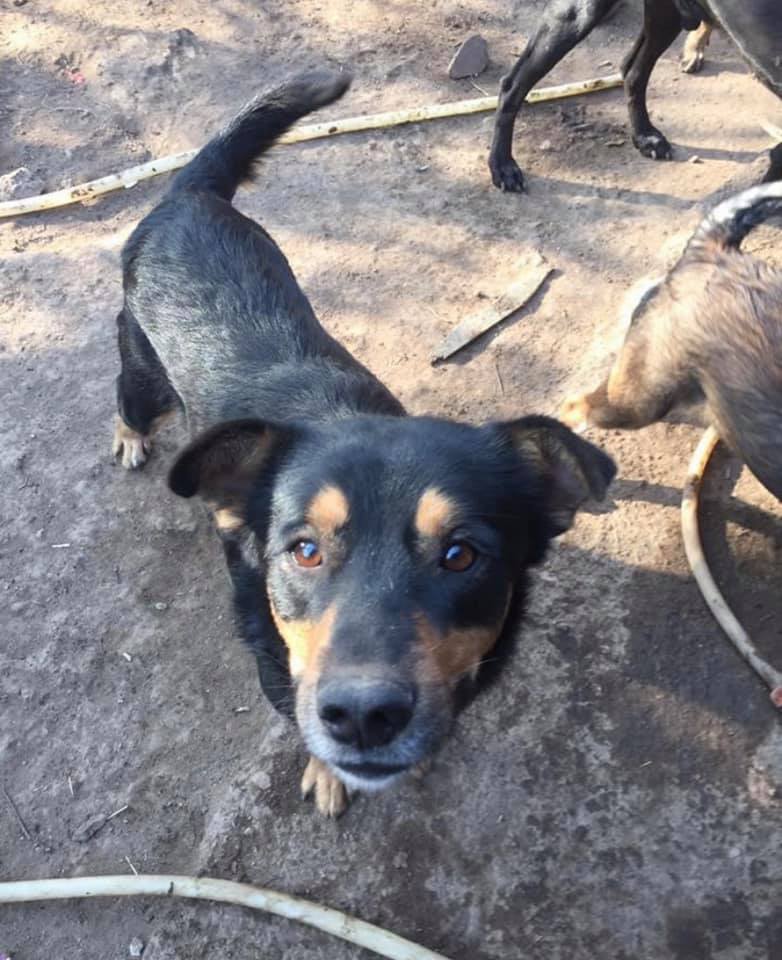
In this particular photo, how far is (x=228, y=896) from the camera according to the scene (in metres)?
3.46

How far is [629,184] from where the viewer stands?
247 inches

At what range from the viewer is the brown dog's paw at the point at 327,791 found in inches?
145

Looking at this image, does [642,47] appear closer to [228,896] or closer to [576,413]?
[576,413]

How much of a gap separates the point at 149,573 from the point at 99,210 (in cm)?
324

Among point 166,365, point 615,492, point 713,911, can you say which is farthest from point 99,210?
point 713,911

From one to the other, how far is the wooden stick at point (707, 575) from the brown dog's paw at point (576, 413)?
0.62 meters

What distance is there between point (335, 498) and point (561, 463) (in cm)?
86

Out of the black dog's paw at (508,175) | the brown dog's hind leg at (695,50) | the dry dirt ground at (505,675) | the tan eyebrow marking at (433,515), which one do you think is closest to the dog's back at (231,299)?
the tan eyebrow marking at (433,515)

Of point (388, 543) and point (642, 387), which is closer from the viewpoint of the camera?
point (388, 543)

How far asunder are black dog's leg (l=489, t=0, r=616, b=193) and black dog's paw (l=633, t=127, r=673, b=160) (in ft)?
3.15

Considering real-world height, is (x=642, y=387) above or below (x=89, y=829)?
above

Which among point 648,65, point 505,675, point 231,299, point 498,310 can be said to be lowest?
point 505,675

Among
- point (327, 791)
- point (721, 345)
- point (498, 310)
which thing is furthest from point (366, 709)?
point (498, 310)

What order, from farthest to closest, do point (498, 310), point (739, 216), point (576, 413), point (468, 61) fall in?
1. point (468, 61)
2. point (498, 310)
3. point (576, 413)
4. point (739, 216)
